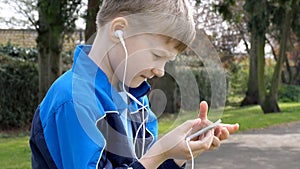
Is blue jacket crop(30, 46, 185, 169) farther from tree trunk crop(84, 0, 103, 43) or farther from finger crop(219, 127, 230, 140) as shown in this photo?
tree trunk crop(84, 0, 103, 43)

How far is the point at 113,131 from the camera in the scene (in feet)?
5.00

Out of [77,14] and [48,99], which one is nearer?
[48,99]

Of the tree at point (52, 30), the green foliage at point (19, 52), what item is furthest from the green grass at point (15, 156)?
the green foliage at point (19, 52)

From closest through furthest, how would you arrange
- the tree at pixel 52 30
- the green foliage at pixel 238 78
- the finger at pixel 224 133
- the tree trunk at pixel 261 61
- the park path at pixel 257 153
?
the finger at pixel 224 133 < the park path at pixel 257 153 < the tree at pixel 52 30 < the tree trunk at pixel 261 61 < the green foliage at pixel 238 78

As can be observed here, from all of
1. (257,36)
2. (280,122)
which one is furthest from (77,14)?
(257,36)

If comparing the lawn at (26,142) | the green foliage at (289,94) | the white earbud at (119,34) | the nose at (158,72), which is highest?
the white earbud at (119,34)

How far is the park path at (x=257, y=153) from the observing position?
25.3 ft

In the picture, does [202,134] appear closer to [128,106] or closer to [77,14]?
[128,106]

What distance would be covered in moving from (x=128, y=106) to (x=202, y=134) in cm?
28

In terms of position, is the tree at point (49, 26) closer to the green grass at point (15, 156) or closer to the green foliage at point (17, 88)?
the green foliage at point (17, 88)

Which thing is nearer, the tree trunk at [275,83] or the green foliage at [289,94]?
the tree trunk at [275,83]

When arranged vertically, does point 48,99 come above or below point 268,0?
below

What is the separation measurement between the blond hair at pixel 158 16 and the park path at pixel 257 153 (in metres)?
6.00

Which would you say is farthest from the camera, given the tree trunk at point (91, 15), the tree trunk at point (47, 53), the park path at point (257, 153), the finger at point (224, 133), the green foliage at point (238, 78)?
the green foliage at point (238, 78)
